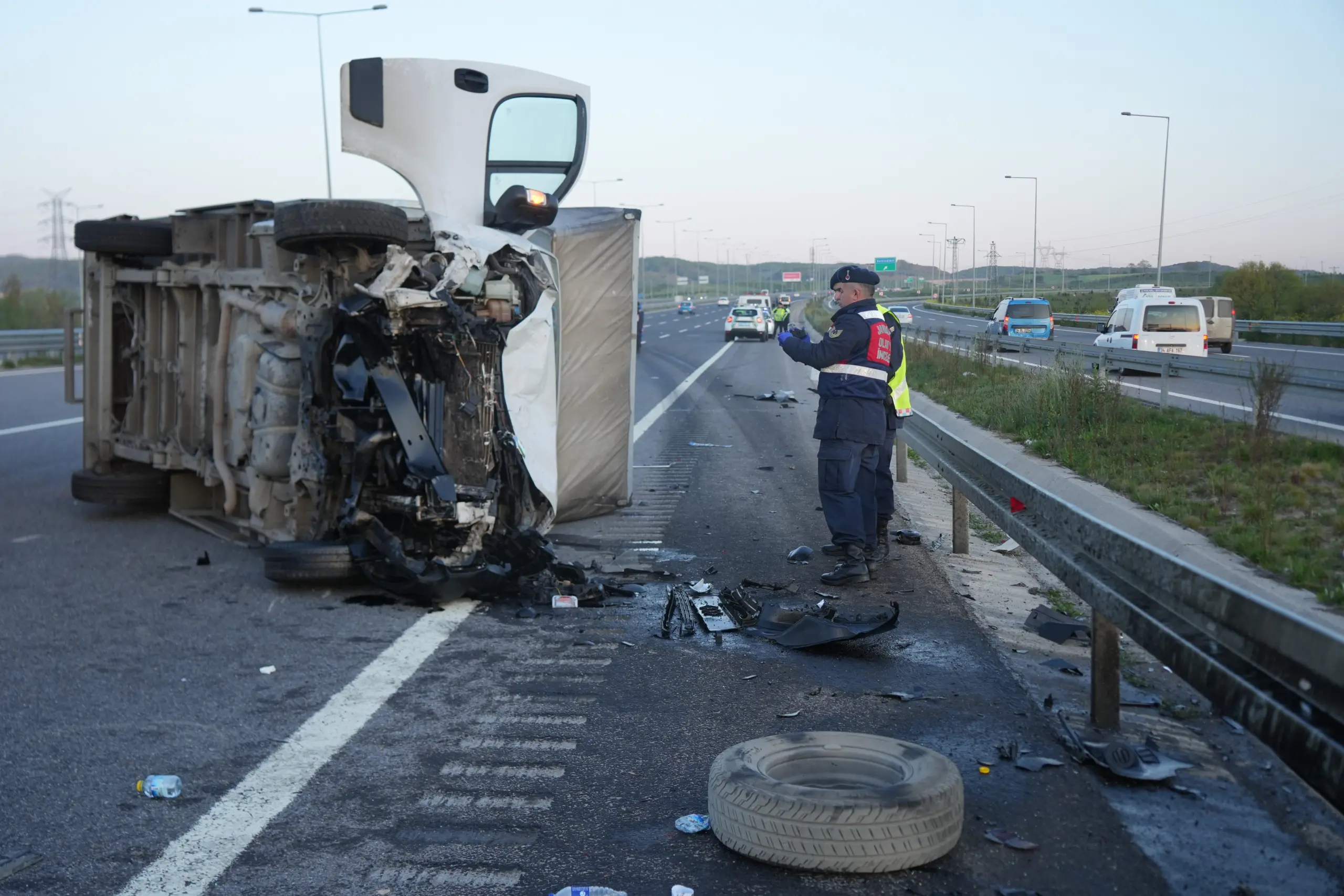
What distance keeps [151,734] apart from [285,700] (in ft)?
1.77

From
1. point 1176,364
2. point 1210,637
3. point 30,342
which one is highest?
point 1176,364

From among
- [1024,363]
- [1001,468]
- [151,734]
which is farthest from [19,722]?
[1024,363]

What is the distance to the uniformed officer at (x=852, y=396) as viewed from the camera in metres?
7.63

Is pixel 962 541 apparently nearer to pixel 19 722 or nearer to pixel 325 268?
pixel 325 268

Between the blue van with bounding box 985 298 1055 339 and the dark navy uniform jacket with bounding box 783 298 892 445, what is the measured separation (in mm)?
30300

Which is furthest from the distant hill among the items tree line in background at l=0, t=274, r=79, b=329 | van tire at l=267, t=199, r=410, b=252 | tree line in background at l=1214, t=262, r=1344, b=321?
tree line in background at l=1214, t=262, r=1344, b=321

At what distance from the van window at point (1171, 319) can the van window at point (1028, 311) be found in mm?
12785

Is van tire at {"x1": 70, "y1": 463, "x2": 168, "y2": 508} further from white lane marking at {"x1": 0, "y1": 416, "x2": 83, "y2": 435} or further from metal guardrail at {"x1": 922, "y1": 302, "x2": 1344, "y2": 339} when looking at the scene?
metal guardrail at {"x1": 922, "y1": 302, "x2": 1344, "y2": 339}

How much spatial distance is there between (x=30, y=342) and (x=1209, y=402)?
2391cm

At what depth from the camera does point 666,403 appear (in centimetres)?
2031

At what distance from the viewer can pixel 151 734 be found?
14.8 feet

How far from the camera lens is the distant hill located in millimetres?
40156

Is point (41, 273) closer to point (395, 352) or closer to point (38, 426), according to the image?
point (38, 426)

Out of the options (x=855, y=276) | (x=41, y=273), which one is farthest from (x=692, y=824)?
(x=41, y=273)
